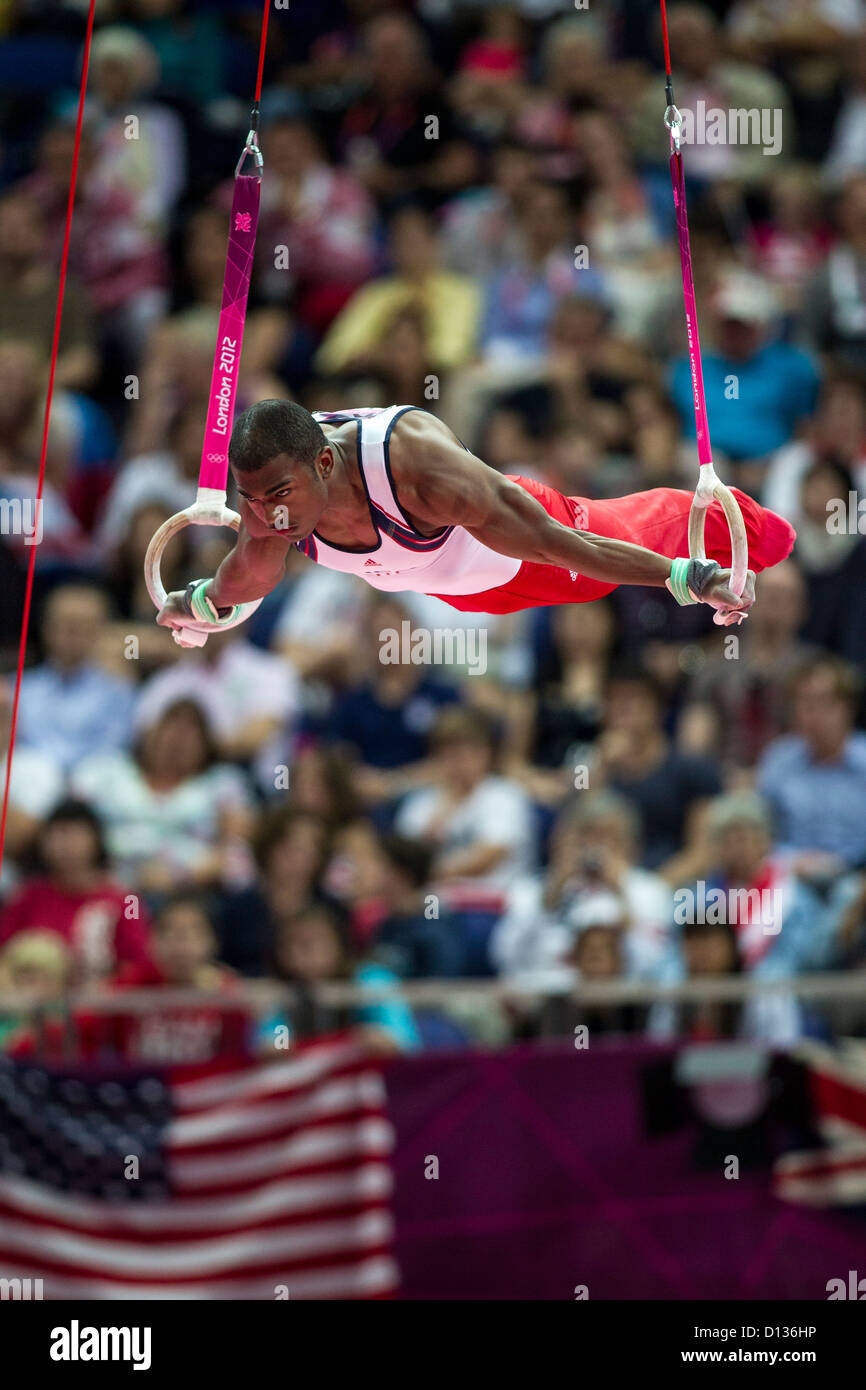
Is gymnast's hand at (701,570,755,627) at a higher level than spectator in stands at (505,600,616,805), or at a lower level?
lower

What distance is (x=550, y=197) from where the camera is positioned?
981 cm

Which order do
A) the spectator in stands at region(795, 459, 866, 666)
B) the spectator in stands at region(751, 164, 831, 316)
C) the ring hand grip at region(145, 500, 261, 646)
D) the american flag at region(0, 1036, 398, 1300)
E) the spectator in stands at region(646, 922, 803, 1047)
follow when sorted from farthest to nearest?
the spectator in stands at region(751, 164, 831, 316)
the spectator in stands at region(795, 459, 866, 666)
the spectator in stands at region(646, 922, 803, 1047)
the american flag at region(0, 1036, 398, 1300)
the ring hand grip at region(145, 500, 261, 646)

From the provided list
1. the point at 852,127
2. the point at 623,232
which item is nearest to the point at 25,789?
the point at 623,232

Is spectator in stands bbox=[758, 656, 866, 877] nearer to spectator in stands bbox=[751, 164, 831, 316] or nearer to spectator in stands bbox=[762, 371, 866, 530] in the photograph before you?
spectator in stands bbox=[762, 371, 866, 530]

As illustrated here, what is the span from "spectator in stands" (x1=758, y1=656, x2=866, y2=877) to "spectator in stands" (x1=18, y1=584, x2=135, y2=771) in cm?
281

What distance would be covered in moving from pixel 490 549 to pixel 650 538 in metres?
0.47

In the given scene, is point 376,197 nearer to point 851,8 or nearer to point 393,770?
point 851,8

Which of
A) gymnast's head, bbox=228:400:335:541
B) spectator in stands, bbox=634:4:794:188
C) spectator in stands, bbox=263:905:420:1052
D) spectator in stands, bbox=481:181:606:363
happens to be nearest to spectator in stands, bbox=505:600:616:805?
spectator in stands, bbox=263:905:420:1052

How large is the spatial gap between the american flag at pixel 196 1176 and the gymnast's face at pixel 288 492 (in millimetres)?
2434

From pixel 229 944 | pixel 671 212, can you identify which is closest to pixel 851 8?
pixel 671 212

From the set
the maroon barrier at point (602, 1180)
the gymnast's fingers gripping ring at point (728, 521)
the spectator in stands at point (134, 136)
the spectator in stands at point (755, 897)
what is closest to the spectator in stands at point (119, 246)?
the spectator in stands at point (134, 136)

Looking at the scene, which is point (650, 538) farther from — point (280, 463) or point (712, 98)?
point (712, 98)

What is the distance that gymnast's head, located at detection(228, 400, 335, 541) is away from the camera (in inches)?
175

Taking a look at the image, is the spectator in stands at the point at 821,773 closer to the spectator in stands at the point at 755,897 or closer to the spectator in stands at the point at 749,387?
the spectator in stands at the point at 755,897
